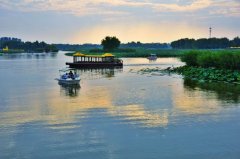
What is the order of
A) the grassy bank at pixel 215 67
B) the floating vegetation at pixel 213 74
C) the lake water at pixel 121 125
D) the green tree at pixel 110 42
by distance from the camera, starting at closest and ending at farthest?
the lake water at pixel 121 125
the floating vegetation at pixel 213 74
the grassy bank at pixel 215 67
the green tree at pixel 110 42

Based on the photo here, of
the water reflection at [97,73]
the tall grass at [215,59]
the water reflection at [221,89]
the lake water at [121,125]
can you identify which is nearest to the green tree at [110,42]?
the water reflection at [97,73]

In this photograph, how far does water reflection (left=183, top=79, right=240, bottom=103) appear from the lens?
40306 millimetres

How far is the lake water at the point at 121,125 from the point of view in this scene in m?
21.2

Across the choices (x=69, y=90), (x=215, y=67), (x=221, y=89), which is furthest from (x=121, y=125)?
(x=215, y=67)

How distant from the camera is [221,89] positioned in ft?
157

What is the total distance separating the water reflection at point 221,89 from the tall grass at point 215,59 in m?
7.70

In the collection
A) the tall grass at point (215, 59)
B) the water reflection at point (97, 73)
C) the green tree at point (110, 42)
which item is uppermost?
the green tree at point (110, 42)

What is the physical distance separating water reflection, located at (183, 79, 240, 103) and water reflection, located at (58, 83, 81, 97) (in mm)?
14307

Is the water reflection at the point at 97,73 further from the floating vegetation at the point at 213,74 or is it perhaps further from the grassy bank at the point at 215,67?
the floating vegetation at the point at 213,74

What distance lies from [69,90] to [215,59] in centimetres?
3072

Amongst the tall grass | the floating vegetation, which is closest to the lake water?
the floating vegetation

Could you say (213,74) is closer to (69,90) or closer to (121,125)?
(69,90)

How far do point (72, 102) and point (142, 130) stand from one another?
14.1m

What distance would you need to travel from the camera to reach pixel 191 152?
21078mm
